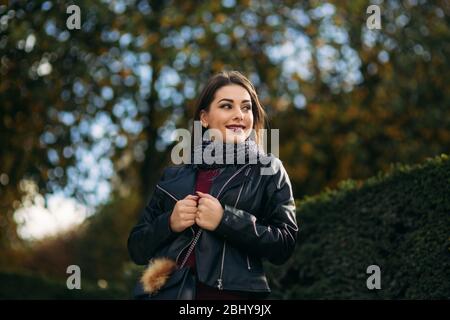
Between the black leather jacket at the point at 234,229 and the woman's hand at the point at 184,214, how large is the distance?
0.22 ft

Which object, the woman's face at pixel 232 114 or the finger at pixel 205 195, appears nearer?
the finger at pixel 205 195

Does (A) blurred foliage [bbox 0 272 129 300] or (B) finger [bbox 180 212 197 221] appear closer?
(B) finger [bbox 180 212 197 221]

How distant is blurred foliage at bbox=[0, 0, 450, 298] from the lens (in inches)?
380

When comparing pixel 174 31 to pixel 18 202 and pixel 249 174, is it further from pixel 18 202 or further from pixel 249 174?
pixel 249 174

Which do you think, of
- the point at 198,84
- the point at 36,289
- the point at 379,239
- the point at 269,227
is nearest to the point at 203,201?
the point at 269,227

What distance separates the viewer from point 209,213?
3.03 metres

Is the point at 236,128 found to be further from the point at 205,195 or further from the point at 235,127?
Answer: the point at 205,195

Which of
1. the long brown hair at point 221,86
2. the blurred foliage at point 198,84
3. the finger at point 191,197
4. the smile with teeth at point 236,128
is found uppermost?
the blurred foliage at point 198,84

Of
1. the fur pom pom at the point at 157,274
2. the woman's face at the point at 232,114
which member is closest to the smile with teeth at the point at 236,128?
the woman's face at the point at 232,114

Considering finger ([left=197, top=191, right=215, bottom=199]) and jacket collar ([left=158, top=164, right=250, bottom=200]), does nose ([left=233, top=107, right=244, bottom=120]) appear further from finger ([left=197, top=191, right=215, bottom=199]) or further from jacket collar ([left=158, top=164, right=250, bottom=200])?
finger ([left=197, top=191, right=215, bottom=199])

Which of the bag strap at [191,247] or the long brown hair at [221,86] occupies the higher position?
the long brown hair at [221,86]

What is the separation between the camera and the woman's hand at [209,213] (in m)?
3.02

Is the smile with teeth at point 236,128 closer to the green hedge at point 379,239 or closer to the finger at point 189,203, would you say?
the finger at point 189,203

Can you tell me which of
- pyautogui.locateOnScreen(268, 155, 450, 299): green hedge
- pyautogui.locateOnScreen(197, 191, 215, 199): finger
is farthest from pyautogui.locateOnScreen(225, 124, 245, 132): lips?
pyautogui.locateOnScreen(268, 155, 450, 299): green hedge
